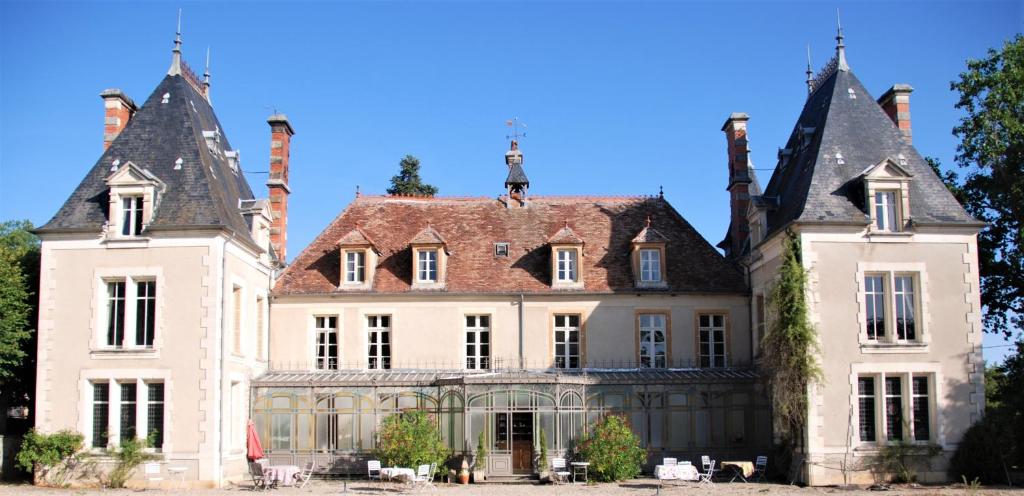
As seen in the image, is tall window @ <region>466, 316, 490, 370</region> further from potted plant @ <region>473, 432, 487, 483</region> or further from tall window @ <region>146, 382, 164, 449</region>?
tall window @ <region>146, 382, 164, 449</region>

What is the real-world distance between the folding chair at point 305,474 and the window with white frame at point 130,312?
4491mm

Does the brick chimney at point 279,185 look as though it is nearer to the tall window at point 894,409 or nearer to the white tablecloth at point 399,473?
the white tablecloth at point 399,473

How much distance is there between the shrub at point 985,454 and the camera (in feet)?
67.8

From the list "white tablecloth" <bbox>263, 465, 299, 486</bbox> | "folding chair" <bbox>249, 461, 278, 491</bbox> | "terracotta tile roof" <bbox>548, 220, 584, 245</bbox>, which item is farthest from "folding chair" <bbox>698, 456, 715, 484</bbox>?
"folding chair" <bbox>249, 461, 278, 491</bbox>

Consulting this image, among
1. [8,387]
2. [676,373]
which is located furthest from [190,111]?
[676,373]

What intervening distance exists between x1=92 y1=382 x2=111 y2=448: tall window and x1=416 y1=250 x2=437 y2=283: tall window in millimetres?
8234

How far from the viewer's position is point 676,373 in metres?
24.5

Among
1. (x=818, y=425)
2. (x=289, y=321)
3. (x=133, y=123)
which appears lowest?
(x=818, y=425)

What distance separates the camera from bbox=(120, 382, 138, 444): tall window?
21109 millimetres

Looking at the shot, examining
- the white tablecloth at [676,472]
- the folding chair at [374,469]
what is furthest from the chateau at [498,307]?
the white tablecloth at [676,472]

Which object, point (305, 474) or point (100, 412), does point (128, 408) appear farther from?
point (305, 474)

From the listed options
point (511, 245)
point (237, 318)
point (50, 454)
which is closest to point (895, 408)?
Answer: point (511, 245)

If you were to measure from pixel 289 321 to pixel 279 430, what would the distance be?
309 cm

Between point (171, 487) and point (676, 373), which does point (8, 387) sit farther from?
point (676, 373)
